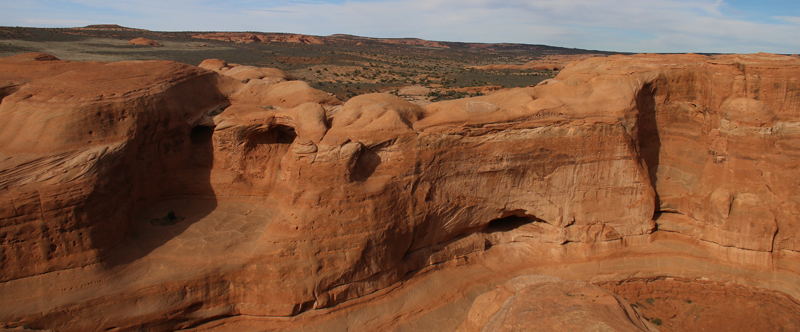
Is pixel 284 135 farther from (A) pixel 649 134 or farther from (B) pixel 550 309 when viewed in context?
(A) pixel 649 134

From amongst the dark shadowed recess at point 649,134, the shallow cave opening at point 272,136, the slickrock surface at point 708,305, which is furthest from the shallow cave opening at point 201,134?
the dark shadowed recess at point 649,134

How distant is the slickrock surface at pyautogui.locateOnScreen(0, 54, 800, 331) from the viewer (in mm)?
8328

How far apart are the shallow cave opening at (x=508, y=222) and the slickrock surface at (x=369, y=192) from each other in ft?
0.18

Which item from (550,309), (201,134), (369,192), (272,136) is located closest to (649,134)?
(550,309)

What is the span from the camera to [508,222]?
12.3m

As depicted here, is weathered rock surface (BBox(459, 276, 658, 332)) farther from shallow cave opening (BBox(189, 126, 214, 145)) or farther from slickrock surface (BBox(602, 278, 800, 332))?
A: shallow cave opening (BBox(189, 126, 214, 145))

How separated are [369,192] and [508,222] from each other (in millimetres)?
→ 4673

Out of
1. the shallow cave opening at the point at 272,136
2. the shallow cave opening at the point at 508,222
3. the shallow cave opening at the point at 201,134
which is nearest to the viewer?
the shallow cave opening at the point at 272,136

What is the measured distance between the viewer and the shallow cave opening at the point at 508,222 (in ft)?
39.1

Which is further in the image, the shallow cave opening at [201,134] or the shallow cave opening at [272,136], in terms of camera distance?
the shallow cave opening at [201,134]

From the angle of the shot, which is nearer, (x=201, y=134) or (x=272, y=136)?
(x=272, y=136)

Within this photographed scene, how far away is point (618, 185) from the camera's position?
1141cm

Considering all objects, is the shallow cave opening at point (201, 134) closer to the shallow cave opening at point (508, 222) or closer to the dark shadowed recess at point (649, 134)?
the shallow cave opening at point (508, 222)

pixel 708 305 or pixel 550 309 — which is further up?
pixel 550 309
